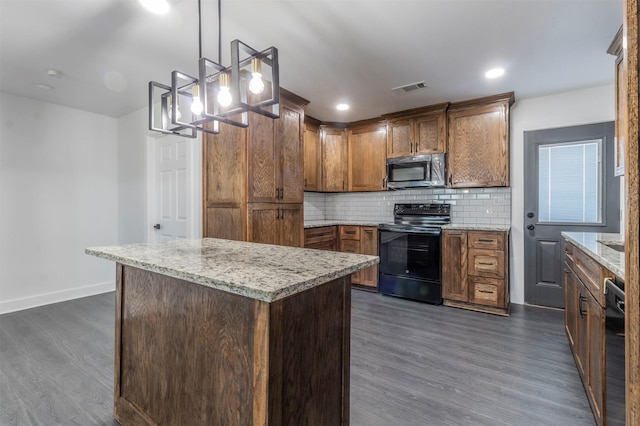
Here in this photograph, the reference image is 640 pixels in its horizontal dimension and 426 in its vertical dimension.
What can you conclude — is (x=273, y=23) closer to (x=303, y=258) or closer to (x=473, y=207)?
(x=303, y=258)

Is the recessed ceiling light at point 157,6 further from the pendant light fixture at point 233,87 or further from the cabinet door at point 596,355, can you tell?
the cabinet door at point 596,355

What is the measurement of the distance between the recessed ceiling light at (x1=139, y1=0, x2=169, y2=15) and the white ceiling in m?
0.06

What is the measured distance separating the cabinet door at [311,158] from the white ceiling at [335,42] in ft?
3.40

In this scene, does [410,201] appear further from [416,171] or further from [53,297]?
[53,297]

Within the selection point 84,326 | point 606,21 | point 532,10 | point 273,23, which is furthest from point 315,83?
point 84,326

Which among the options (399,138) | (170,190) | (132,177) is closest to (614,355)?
(399,138)

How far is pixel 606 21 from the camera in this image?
2102 mm

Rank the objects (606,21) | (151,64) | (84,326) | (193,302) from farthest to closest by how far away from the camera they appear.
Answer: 1. (84,326)
2. (151,64)
3. (606,21)
4. (193,302)

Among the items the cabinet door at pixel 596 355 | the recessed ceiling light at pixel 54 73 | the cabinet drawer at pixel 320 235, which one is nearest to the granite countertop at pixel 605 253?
the cabinet door at pixel 596 355

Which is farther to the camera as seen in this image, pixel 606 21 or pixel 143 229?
pixel 143 229

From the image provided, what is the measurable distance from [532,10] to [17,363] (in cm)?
430

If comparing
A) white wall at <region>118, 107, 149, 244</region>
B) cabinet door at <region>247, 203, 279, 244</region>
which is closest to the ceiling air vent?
cabinet door at <region>247, 203, 279, 244</region>

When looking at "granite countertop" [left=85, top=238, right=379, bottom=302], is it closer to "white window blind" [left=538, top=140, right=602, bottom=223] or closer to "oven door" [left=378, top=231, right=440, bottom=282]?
Result: "oven door" [left=378, top=231, right=440, bottom=282]

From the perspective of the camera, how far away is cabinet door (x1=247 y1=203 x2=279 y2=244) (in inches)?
118
